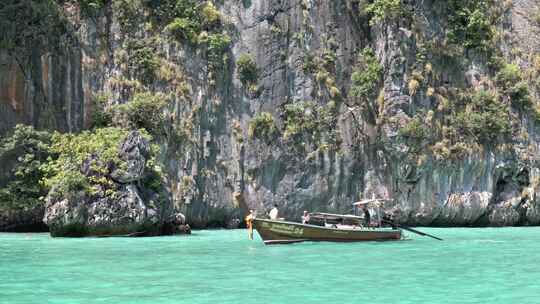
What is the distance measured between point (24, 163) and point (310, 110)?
14467mm

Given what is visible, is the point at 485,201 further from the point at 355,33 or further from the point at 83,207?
the point at 83,207

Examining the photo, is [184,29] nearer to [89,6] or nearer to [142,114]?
[89,6]

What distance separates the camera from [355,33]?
4412cm

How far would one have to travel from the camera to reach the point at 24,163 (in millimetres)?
34969

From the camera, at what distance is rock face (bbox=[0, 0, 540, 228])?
39.7 m

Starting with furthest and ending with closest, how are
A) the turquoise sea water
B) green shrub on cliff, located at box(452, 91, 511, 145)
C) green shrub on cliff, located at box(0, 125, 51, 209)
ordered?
green shrub on cliff, located at box(452, 91, 511, 145)
green shrub on cliff, located at box(0, 125, 51, 209)
the turquoise sea water

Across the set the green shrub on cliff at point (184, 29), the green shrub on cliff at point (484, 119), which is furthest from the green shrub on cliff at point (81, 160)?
the green shrub on cliff at point (484, 119)

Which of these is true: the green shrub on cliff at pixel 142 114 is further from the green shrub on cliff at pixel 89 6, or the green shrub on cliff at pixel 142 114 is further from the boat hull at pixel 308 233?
the boat hull at pixel 308 233

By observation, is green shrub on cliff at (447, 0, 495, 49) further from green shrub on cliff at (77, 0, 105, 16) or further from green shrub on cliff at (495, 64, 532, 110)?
green shrub on cliff at (77, 0, 105, 16)

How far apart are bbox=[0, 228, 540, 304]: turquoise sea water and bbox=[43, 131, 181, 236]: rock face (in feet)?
8.38

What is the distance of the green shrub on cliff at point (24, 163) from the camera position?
34500mm

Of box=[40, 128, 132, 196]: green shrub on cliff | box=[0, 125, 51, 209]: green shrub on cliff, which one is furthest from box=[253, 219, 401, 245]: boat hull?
box=[0, 125, 51, 209]: green shrub on cliff

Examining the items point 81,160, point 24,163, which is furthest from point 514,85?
point 24,163

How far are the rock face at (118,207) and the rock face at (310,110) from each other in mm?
5467
